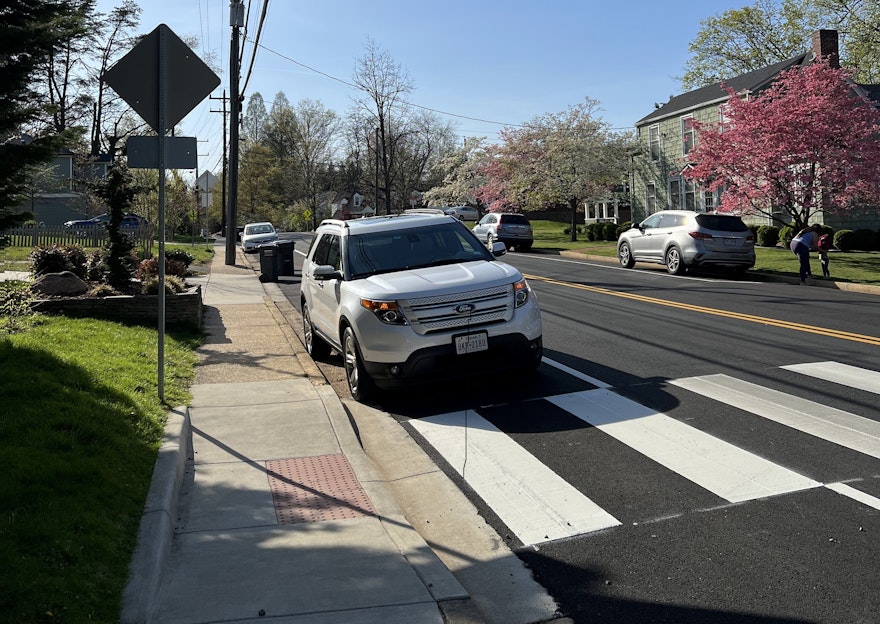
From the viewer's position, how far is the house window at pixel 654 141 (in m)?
44.5

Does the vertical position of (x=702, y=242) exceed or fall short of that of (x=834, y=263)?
it exceeds it

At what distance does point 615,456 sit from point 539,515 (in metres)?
1.23

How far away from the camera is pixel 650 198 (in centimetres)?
4550

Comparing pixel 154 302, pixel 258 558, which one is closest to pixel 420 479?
pixel 258 558

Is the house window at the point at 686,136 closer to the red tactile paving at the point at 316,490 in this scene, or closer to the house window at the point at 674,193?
the house window at the point at 674,193

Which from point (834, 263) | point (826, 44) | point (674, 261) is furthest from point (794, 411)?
point (826, 44)

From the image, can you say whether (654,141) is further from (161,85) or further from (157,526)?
(157,526)

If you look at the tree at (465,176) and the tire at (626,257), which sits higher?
the tree at (465,176)

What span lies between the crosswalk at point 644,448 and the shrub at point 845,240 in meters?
21.1

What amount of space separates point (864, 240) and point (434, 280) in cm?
2436

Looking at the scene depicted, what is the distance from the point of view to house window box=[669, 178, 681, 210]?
42.2 meters

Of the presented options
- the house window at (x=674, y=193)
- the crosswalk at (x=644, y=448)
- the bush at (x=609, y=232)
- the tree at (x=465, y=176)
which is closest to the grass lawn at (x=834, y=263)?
the bush at (x=609, y=232)

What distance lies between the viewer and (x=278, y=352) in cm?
1077

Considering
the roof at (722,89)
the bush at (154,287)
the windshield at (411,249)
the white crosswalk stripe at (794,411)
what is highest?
the roof at (722,89)
